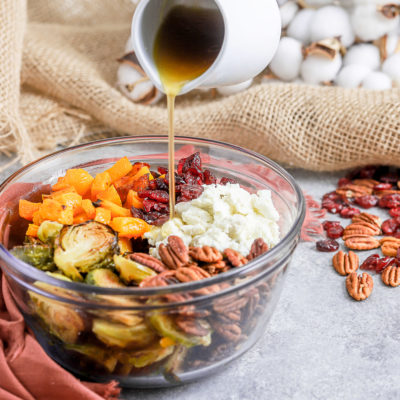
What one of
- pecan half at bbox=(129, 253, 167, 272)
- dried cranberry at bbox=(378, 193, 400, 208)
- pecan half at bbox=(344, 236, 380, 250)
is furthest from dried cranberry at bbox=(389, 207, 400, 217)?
pecan half at bbox=(129, 253, 167, 272)

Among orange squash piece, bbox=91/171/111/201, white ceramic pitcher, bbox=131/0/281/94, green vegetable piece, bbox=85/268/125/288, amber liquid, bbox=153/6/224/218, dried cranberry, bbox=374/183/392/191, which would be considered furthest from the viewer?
dried cranberry, bbox=374/183/392/191

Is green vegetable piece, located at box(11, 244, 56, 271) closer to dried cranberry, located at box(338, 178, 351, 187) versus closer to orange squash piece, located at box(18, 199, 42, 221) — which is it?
orange squash piece, located at box(18, 199, 42, 221)

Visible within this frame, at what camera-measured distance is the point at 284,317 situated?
1.88 m

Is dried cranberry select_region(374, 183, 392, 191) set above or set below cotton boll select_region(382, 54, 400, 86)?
below

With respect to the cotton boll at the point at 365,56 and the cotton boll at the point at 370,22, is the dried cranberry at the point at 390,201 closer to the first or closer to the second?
the cotton boll at the point at 365,56

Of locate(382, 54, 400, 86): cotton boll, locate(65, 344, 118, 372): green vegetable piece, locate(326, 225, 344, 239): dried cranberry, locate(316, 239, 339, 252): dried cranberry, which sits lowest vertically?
locate(326, 225, 344, 239): dried cranberry

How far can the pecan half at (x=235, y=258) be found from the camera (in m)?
1.51

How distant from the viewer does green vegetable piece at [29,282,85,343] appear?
4.56ft

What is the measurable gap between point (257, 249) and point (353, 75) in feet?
6.28

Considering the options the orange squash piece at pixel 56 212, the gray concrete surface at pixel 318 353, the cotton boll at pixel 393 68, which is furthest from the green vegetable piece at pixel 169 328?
the cotton boll at pixel 393 68

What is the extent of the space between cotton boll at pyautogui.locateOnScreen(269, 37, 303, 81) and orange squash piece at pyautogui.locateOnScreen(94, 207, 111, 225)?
1820mm

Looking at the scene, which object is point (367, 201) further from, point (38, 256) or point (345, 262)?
point (38, 256)

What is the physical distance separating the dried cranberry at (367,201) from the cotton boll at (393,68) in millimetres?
886

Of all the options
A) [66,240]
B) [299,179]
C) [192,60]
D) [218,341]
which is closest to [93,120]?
[299,179]
